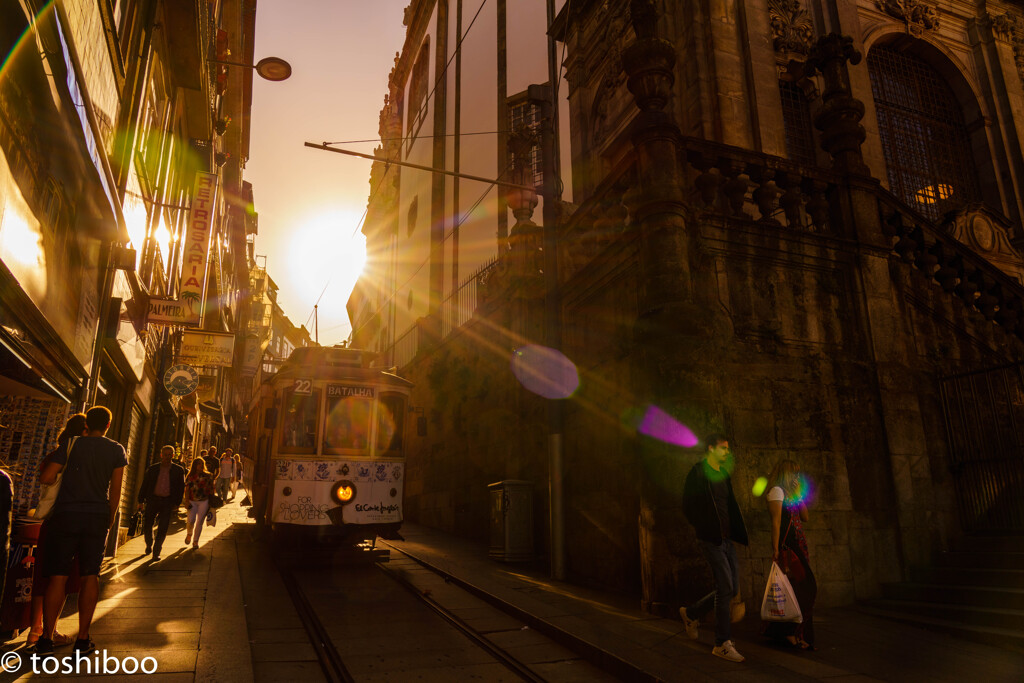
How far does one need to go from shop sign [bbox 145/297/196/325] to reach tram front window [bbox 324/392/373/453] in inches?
137

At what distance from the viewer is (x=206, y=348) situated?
16328 millimetres

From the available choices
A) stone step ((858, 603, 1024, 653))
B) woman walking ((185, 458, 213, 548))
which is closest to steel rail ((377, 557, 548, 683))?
stone step ((858, 603, 1024, 653))

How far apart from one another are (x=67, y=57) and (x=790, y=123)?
13.3 metres

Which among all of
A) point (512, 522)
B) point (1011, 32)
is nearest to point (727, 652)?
point (512, 522)

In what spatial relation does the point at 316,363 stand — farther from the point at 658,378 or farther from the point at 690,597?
the point at 690,597

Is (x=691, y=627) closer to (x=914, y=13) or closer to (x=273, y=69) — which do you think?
(x=273, y=69)

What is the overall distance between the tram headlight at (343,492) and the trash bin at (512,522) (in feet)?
8.11

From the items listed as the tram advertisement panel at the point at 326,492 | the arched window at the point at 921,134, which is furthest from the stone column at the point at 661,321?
the arched window at the point at 921,134

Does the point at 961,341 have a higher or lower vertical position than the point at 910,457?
higher

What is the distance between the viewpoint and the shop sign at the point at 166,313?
11523 millimetres

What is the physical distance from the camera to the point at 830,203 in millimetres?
8984

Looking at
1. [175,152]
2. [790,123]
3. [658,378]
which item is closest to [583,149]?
[790,123]

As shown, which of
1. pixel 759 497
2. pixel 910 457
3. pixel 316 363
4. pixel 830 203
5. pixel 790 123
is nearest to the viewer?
pixel 759 497

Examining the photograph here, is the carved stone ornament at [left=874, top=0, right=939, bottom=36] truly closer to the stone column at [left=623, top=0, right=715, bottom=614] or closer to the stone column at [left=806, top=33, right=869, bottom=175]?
the stone column at [left=806, top=33, right=869, bottom=175]
